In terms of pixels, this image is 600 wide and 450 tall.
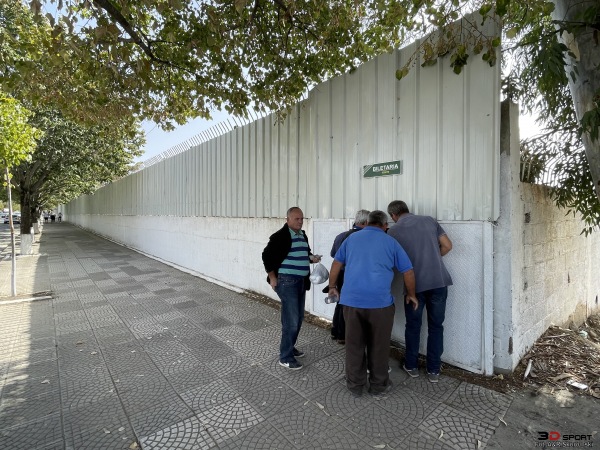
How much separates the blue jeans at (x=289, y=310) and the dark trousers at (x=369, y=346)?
2.43 feet

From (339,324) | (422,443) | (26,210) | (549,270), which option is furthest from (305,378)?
(26,210)

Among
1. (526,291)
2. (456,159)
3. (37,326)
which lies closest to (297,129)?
(456,159)

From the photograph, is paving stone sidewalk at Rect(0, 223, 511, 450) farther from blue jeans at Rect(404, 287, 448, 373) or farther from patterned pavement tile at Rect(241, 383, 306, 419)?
blue jeans at Rect(404, 287, 448, 373)

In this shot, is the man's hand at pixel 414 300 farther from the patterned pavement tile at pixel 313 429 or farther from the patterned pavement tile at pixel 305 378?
the patterned pavement tile at pixel 313 429

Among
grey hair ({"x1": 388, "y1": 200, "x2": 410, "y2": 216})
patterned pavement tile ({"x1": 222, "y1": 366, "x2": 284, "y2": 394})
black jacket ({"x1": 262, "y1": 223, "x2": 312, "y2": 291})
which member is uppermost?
grey hair ({"x1": 388, "y1": 200, "x2": 410, "y2": 216})

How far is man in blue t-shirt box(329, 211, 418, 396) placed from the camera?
289cm

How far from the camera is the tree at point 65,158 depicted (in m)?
11.9

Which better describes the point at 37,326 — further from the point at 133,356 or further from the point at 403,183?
the point at 403,183

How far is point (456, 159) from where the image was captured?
3.35m

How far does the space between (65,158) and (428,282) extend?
53.5 feet

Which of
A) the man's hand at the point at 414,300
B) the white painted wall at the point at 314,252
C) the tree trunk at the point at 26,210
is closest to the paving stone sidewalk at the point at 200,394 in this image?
the white painted wall at the point at 314,252

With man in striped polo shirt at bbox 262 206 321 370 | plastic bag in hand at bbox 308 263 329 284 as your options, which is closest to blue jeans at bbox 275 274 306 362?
man in striped polo shirt at bbox 262 206 321 370

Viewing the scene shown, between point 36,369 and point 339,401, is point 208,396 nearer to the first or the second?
point 339,401

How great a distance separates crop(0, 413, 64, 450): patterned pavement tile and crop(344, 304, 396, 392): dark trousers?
2472mm
